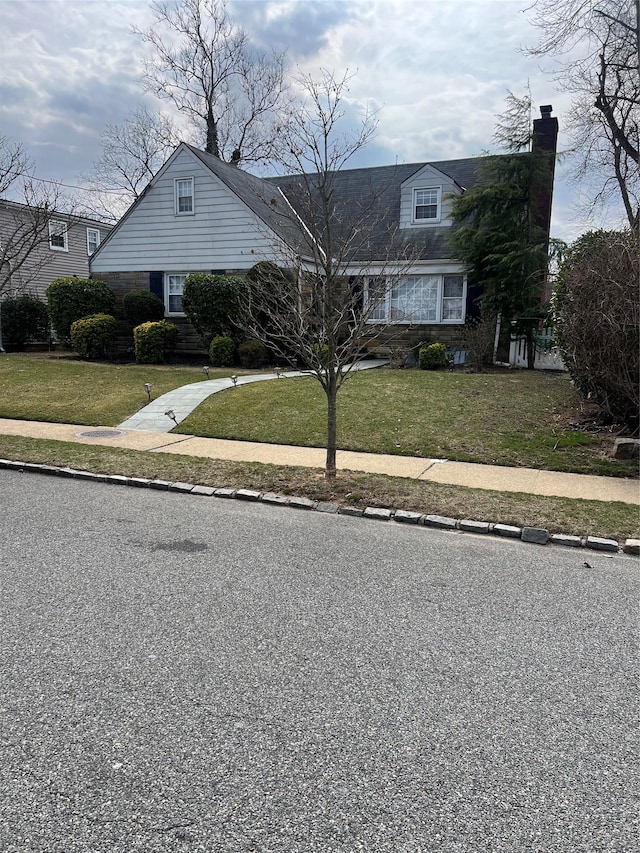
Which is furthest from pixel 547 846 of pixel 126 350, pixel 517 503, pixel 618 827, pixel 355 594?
pixel 126 350

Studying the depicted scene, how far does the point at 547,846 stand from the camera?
2.08 meters

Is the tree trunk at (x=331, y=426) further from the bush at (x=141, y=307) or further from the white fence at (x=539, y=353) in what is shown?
the bush at (x=141, y=307)

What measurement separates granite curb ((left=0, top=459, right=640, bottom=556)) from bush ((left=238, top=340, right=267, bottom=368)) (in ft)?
30.7

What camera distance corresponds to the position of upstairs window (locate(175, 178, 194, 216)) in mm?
18812

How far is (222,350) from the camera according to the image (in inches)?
648

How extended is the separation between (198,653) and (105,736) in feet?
2.46

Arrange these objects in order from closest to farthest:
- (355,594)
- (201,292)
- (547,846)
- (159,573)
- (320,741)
A: (547,846) < (320,741) < (355,594) < (159,573) < (201,292)

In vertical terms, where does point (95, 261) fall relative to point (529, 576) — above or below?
above

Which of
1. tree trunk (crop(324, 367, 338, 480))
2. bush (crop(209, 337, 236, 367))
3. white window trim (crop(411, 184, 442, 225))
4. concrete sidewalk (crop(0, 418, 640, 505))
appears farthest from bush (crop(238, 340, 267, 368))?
tree trunk (crop(324, 367, 338, 480))

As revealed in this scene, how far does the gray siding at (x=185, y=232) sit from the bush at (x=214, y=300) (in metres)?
1.67

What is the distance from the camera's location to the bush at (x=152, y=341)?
1723 cm

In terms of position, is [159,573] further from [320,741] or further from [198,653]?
[320,741]

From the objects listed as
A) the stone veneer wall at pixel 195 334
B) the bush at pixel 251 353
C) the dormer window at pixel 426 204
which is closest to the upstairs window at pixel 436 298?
the stone veneer wall at pixel 195 334

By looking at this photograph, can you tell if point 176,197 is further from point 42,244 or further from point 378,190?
point 42,244
